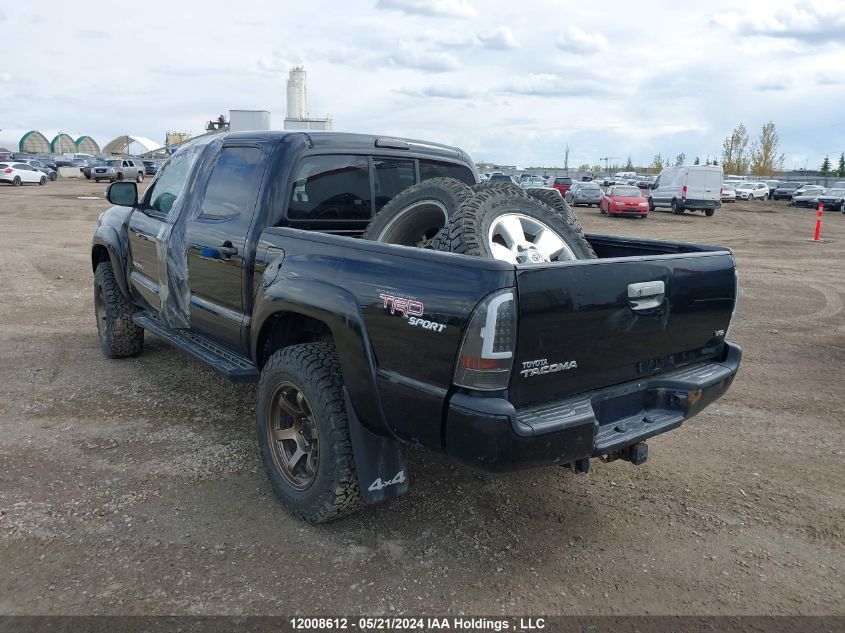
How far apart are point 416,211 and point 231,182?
130 centimetres

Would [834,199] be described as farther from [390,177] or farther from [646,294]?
[646,294]

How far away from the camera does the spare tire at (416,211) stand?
11.9ft

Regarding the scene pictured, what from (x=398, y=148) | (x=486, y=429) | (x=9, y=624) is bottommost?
(x=9, y=624)

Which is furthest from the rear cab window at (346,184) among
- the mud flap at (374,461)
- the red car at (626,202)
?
the red car at (626,202)

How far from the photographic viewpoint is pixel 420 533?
3.44 metres

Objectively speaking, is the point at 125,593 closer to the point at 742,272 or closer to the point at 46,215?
the point at 742,272

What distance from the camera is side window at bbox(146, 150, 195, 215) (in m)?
4.95

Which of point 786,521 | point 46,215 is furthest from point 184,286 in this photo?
point 46,215

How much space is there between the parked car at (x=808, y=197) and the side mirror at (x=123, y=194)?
43.4m

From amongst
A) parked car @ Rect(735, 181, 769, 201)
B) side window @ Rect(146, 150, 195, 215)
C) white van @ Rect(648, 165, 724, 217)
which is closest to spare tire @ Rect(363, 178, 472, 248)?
side window @ Rect(146, 150, 195, 215)

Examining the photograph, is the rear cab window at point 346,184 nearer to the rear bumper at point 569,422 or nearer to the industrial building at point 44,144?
the rear bumper at point 569,422

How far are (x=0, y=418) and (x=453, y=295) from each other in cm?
390

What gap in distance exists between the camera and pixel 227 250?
4039 millimetres

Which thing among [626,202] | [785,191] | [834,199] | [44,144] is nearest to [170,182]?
[626,202]
